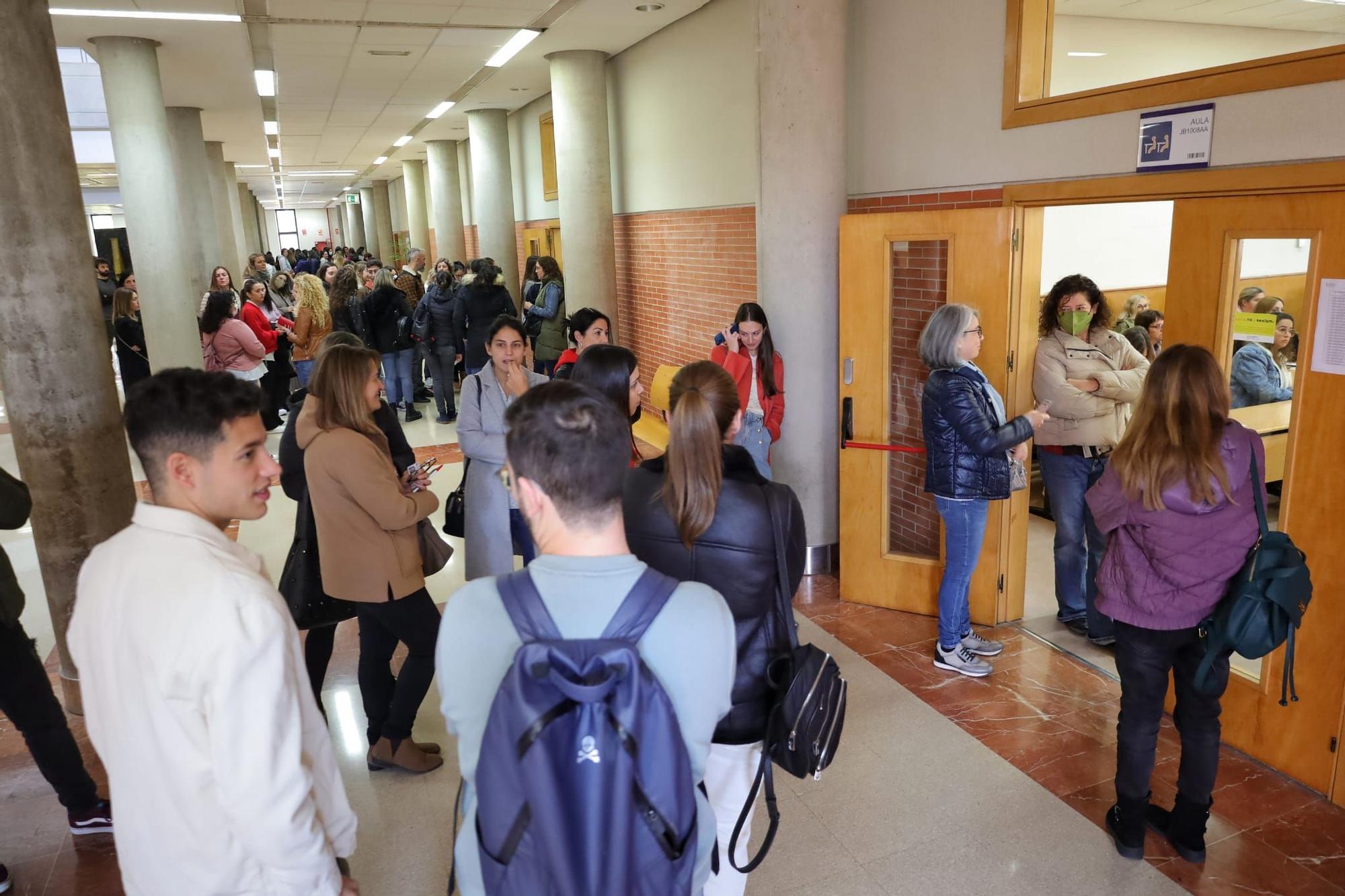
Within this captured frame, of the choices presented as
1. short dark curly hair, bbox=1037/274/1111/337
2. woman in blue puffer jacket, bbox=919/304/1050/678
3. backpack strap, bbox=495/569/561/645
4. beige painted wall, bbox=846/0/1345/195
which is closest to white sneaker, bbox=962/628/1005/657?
woman in blue puffer jacket, bbox=919/304/1050/678

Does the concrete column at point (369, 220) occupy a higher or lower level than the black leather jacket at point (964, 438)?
higher

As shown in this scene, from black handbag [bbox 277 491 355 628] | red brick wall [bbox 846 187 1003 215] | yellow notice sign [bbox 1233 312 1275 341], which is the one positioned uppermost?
red brick wall [bbox 846 187 1003 215]

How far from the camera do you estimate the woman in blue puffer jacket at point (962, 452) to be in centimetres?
381

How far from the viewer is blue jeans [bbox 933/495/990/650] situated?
162 inches

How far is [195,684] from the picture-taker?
1.54 m

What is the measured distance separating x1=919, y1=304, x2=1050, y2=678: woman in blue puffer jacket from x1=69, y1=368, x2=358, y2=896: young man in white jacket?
2.91 metres

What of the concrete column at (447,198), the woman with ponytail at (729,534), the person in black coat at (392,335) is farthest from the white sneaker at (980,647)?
the concrete column at (447,198)

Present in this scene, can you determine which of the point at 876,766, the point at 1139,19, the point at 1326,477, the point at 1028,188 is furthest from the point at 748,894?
the point at 1139,19

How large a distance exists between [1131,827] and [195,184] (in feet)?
43.8

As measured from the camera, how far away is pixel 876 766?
11.4 ft

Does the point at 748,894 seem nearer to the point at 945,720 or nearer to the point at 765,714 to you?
the point at 765,714

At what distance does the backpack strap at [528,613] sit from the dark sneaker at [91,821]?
2.74m

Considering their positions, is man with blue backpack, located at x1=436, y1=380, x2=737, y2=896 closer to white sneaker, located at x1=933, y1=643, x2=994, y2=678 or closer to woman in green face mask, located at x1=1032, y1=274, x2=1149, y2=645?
white sneaker, located at x1=933, y1=643, x2=994, y2=678

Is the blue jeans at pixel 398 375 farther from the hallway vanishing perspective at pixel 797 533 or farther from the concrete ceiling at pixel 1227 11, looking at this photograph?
the concrete ceiling at pixel 1227 11
